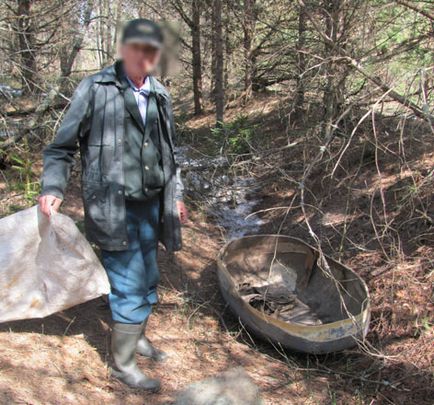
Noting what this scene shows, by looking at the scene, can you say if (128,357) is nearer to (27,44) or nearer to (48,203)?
(48,203)

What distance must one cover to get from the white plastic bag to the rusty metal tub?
1.31 m

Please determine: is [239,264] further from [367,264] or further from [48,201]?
[48,201]

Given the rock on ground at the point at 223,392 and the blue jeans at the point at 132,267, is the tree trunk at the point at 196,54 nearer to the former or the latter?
the blue jeans at the point at 132,267

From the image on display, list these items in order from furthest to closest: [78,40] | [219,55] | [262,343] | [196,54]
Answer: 1. [196,54]
2. [219,55]
3. [78,40]
4. [262,343]

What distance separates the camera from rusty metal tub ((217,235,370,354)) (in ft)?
11.5

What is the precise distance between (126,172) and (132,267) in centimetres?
55

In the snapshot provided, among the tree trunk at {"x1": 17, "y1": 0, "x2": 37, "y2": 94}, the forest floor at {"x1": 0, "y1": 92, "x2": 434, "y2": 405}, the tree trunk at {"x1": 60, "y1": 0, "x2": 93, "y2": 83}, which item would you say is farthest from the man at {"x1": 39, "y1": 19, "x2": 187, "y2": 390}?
the tree trunk at {"x1": 60, "y1": 0, "x2": 93, "y2": 83}

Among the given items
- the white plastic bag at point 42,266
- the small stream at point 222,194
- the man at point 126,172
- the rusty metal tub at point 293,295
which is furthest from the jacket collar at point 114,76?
the small stream at point 222,194

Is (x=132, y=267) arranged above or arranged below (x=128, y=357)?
above

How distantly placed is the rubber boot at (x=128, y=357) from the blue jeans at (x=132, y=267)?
0.06m

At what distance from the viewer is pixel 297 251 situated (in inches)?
192

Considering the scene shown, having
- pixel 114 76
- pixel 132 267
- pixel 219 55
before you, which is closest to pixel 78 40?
pixel 219 55

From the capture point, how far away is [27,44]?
18.1 ft

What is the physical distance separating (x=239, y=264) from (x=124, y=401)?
7.66ft
